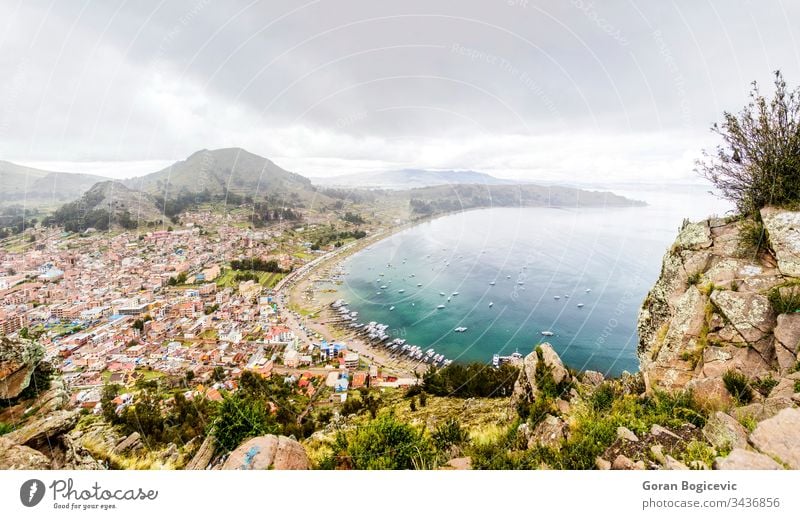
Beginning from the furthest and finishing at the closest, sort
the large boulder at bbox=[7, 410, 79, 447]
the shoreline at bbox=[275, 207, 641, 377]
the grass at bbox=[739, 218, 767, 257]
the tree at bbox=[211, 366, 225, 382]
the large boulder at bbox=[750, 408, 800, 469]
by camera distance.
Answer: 1. the shoreline at bbox=[275, 207, 641, 377]
2. the tree at bbox=[211, 366, 225, 382]
3. the grass at bbox=[739, 218, 767, 257]
4. the large boulder at bbox=[7, 410, 79, 447]
5. the large boulder at bbox=[750, 408, 800, 469]

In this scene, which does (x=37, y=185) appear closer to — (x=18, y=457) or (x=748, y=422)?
(x=18, y=457)

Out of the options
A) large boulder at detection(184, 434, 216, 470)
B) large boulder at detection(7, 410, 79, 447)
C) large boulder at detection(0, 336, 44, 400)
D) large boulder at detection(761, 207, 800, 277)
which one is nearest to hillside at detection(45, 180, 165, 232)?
large boulder at detection(0, 336, 44, 400)

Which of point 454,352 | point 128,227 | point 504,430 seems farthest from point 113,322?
point 454,352

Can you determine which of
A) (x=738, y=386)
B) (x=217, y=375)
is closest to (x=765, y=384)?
(x=738, y=386)

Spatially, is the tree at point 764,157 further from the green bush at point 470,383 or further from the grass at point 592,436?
the green bush at point 470,383

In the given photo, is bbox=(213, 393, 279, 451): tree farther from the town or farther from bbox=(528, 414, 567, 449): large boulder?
bbox=(528, 414, 567, 449): large boulder

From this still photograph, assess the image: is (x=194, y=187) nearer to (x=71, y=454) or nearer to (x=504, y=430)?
(x=71, y=454)
